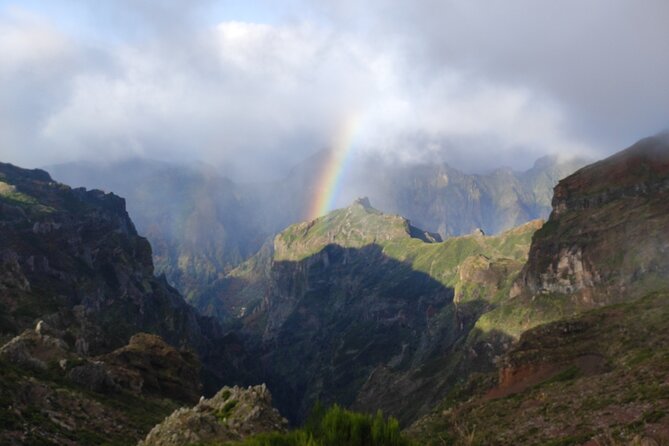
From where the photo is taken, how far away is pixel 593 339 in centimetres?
8638

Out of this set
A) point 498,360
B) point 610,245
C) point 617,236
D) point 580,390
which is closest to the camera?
point 580,390

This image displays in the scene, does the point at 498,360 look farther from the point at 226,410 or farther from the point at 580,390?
the point at 226,410

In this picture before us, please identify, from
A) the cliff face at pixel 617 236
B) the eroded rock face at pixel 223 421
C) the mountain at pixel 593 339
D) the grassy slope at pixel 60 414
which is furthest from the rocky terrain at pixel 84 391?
the cliff face at pixel 617 236

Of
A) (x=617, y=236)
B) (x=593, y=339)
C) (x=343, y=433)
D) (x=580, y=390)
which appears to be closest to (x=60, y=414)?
(x=343, y=433)

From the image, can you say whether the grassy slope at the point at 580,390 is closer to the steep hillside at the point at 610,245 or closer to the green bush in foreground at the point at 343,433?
the green bush in foreground at the point at 343,433

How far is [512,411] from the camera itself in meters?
65.3

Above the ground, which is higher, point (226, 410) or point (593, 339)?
point (226, 410)

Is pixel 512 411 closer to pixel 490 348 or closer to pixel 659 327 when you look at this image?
pixel 659 327

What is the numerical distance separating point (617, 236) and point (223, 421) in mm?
164395

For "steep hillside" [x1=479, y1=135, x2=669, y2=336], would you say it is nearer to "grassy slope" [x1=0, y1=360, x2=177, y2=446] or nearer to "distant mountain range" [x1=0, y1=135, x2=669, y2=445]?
"distant mountain range" [x1=0, y1=135, x2=669, y2=445]

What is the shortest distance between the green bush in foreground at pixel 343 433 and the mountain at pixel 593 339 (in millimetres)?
5064

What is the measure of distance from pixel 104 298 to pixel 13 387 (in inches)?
6672

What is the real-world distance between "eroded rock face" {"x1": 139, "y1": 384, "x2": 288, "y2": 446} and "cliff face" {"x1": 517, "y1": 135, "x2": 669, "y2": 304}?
129 metres

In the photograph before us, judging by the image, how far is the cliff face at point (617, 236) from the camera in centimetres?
14525
